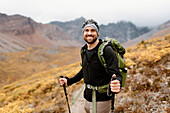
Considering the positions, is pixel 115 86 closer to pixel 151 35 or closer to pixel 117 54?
pixel 117 54

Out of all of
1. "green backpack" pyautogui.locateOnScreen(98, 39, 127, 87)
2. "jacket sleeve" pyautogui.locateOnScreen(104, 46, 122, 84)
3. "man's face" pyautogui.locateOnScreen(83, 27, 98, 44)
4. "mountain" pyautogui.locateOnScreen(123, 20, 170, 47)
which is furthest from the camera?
"mountain" pyautogui.locateOnScreen(123, 20, 170, 47)

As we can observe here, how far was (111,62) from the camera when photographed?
1843 millimetres

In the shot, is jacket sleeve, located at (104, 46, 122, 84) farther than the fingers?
Yes

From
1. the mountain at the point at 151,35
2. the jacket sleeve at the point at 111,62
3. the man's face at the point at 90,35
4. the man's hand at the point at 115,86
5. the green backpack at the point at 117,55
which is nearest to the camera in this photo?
the man's hand at the point at 115,86

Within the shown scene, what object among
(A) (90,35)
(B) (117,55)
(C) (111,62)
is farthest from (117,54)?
(A) (90,35)

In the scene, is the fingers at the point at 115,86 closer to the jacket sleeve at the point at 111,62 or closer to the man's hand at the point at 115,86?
the man's hand at the point at 115,86

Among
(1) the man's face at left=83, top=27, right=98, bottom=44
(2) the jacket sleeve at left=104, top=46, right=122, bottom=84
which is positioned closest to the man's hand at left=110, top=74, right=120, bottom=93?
(2) the jacket sleeve at left=104, top=46, right=122, bottom=84

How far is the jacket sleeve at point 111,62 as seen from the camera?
5.81 ft

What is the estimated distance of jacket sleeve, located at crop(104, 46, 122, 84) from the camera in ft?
5.81

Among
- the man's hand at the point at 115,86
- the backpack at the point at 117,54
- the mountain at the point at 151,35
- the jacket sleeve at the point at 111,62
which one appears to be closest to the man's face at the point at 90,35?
the backpack at the point at 117,54

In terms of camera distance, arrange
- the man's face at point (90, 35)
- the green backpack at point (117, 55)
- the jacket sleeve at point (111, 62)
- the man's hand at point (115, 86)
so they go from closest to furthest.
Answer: the man's hand at point (115, 86), the jacket sleeve at point (111, 62), the green backpack at point (117, 55), the man's face at point (90, 35)

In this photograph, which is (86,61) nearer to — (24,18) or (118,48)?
(118,48)

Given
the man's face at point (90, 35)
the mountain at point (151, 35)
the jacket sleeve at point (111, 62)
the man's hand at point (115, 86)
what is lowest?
the man's hand at point (115, 86)

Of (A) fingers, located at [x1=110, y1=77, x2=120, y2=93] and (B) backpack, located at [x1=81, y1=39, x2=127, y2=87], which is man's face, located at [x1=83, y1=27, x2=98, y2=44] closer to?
(B) backpack, located at [x1=81, y1=39, x2=127, y2=87]
